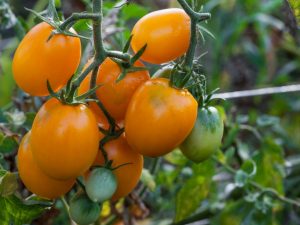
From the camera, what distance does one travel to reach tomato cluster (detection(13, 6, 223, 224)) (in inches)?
26.0

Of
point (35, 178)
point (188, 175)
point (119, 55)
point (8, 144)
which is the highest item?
point (119, 55)

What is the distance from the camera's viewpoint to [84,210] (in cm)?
71

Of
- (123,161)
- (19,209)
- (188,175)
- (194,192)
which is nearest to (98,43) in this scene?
(123,161)

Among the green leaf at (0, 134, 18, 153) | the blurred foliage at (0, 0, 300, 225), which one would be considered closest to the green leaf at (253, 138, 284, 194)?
the blurred foliage at (0, 0, 300, 225)

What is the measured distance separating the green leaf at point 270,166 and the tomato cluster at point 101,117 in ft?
1.96

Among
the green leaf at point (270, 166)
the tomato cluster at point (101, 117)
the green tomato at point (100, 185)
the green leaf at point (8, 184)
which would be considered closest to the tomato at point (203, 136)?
the tomato cluster at point (101, 117)

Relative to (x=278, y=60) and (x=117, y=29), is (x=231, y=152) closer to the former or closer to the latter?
(x=117, y=29)

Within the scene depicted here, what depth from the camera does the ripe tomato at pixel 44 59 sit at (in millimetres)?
668

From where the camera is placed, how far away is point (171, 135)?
2.23 feet

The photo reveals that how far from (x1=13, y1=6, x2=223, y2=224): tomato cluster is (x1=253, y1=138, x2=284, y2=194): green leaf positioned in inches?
23.5

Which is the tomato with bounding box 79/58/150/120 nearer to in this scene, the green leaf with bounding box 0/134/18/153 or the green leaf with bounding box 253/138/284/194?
the green leaf with bounding box 0/134/18/153

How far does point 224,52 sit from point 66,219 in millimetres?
1243

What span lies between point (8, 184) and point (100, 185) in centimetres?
16

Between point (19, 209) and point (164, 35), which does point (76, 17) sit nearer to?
point (164, 35)
